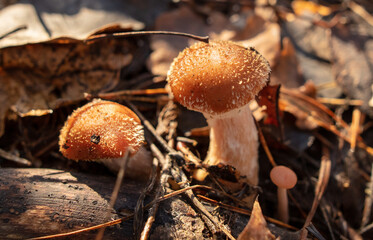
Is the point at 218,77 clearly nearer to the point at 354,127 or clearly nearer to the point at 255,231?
the point at 255,231

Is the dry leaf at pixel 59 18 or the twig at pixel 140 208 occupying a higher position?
the dry leaf at pixel 59 18

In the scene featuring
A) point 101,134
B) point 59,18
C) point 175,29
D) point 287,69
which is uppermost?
point 59,18

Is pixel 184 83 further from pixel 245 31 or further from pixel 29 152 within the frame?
pixel 245 31

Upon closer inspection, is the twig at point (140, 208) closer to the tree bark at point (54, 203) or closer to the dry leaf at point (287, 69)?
the tree bark at point (54, 203)

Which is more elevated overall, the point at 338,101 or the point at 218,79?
the point at 218,79

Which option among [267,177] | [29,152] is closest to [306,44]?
[267,177]

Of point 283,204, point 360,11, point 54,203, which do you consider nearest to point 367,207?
point 283,204

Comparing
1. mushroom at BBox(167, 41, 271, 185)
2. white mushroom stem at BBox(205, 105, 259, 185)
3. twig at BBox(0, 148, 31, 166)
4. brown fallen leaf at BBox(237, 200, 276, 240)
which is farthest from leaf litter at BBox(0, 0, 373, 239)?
mushroom at BBox(167, 41, 271, 185)

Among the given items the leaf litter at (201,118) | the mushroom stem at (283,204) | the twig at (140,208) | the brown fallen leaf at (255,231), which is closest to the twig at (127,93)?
the leaf litter at (201,118)
